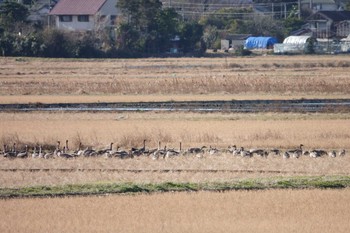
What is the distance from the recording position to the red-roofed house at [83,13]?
196 ft

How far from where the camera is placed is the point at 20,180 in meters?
15.5

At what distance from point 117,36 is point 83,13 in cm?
594

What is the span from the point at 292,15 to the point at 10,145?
56098mm

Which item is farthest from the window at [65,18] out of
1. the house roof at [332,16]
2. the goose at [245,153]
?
the goose at [245,153]

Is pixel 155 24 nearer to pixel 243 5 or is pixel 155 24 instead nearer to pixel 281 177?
pixel 243 5

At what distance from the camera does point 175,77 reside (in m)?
37.2

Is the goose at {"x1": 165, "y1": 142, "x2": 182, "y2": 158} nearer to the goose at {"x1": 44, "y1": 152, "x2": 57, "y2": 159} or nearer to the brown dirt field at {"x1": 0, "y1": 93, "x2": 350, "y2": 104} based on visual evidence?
the goose at {"x1": 44, "y1": 152, "x2": 57, "y2": 159}

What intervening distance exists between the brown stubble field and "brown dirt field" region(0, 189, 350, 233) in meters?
0.02

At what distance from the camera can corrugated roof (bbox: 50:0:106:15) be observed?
197 feet

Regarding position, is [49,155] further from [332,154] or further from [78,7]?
[78,7]

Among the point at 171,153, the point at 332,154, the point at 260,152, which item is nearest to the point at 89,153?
the point at 171,153

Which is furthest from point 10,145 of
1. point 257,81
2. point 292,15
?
point 292,15

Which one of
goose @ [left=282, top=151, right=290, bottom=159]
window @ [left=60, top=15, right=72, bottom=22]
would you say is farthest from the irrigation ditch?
window @ [left=60, top=15, right=72, bottom=22]

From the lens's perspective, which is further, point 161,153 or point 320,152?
point 320,152
